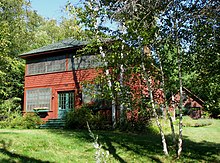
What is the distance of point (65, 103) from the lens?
17.7m

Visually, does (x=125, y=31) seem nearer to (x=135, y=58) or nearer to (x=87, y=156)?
(x=135, y=58)

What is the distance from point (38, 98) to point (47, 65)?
241 cm

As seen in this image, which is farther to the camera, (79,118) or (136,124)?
(79,118)

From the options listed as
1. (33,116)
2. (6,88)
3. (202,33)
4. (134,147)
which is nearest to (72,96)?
(33,116)

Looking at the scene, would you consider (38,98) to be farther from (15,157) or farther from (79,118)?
(15,157)

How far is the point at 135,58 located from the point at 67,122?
8493 millimetres

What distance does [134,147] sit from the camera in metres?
8.43

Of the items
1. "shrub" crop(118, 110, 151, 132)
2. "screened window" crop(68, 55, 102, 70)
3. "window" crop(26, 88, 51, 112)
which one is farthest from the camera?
"window" crop(26, 88, 51, 112)

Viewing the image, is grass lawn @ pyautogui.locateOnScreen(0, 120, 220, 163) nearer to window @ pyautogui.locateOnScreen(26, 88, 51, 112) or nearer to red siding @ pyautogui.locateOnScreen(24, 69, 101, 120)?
red siding @ pyautogui.locateOnScreen(24, 69, 101, 120)

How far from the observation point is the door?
1747 centimetres

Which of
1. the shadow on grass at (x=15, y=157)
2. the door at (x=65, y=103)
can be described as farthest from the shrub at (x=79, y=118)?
the shadow on grass at (x=15, y=157)

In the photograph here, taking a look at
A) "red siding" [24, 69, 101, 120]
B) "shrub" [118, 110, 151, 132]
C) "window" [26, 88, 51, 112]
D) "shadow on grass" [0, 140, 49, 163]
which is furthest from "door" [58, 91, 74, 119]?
"shadow on grass" [0, 140, 49, 163]

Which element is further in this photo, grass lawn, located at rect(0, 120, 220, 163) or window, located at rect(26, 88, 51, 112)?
window, located at rect(26, 88, 51, 112)

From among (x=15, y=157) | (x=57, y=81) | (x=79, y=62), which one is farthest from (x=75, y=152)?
(x=57, y=81)
